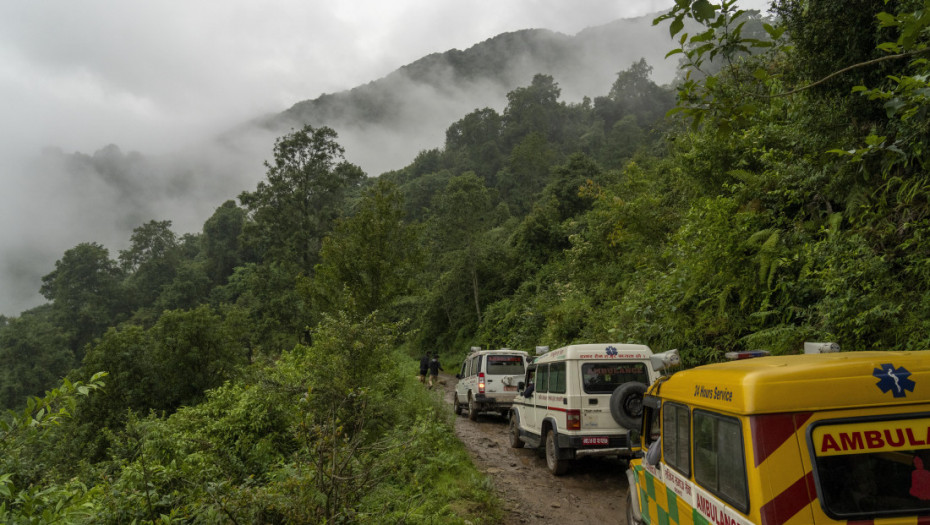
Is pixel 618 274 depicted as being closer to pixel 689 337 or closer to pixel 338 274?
pixel 689 337

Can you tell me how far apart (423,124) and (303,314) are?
414 ft

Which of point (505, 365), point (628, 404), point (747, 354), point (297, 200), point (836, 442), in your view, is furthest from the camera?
point (297, 200)

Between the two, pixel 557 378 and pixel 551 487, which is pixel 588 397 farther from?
pixel 551 487

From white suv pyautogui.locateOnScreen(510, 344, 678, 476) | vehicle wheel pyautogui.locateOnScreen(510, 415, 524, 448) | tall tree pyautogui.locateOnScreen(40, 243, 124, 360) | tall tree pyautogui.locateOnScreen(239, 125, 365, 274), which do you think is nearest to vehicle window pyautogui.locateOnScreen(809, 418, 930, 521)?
white suv pyautogui.locateOnScreen(510, 344, 678, 476)

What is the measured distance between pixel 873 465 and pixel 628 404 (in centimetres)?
399

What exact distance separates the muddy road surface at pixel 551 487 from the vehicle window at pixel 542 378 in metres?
1.37

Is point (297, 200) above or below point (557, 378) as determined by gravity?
above

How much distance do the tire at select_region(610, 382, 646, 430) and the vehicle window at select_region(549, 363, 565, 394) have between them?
1.64m

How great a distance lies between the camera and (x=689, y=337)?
9766 mm

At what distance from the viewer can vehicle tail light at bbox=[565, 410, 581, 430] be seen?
7.55 meters

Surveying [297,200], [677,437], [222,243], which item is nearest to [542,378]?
[677,437]

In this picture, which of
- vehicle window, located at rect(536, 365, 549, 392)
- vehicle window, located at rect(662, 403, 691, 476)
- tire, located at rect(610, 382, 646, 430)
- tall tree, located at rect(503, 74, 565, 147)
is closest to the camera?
vehicle window, located at rect(662, 403, 691, 476)

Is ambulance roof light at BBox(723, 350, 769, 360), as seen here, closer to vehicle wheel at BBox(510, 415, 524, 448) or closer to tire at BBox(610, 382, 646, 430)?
tire at BBox(610, 382, 646, 430)

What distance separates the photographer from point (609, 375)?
7801 mm
